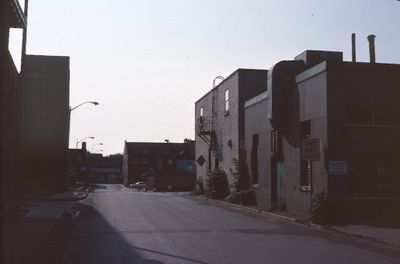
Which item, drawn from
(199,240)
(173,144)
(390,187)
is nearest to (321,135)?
(390,187)

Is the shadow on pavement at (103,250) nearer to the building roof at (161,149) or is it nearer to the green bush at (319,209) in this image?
the green bush at (319,209)

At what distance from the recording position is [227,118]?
3956cm

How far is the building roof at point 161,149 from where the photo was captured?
382ft

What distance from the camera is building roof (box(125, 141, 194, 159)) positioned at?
116 m

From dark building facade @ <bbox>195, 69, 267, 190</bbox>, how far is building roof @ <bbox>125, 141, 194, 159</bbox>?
222 ft

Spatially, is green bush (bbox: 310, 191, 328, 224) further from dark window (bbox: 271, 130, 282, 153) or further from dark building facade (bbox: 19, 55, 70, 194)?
dark building facade (bbox: 19, 55, 70, 194)

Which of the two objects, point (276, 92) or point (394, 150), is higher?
point (276, 92)

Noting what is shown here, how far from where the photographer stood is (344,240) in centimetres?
1474

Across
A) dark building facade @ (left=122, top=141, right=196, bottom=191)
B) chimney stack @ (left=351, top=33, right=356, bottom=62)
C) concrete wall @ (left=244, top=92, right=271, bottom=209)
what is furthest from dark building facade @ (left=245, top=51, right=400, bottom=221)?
dark building facade @ (left=122, top=141, right=196, bottom=191)

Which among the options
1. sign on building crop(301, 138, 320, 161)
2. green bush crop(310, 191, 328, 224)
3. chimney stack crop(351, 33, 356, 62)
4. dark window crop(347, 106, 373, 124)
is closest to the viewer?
green bush crop(310, 191, 328, 224)

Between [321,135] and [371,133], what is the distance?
191 cm

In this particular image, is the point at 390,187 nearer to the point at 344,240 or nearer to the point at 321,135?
the point at 321,135

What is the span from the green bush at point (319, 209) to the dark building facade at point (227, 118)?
15107 millimetres

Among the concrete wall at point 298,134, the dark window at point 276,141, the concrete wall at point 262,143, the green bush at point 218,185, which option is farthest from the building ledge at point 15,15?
the green bush at point 218,185
